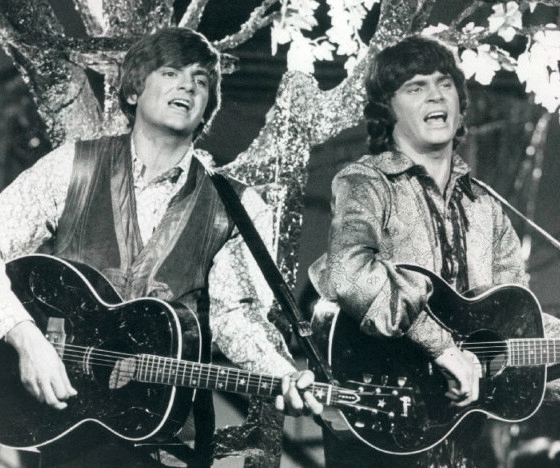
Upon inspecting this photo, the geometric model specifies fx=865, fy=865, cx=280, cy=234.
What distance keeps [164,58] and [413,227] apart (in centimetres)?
97

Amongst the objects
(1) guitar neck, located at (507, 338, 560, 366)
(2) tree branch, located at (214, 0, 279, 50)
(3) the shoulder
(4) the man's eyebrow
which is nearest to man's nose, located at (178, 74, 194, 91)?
(2) tree branch, located at (214, 0, 279, 50)

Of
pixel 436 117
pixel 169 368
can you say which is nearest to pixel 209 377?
pixel 169 368

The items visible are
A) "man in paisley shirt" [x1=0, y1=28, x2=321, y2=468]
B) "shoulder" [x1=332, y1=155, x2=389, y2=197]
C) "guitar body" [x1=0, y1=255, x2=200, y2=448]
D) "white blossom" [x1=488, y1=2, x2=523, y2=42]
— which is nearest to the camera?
"guitar body" [x1=0, y1=255, x2=200, y2=448]

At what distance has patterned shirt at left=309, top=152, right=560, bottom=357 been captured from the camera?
2.67m

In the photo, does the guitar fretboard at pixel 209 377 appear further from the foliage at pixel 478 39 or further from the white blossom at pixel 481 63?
the white blossom at pixel 481 63

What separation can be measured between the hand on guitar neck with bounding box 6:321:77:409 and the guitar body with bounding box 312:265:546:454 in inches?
30.7

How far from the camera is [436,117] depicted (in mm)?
2918

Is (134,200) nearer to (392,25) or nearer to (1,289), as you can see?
(1,289)

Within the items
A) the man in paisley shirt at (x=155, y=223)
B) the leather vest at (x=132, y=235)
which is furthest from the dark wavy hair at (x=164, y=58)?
the leather vest at (x=132, y=235)

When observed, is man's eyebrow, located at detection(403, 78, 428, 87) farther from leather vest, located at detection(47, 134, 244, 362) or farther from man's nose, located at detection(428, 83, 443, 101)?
leather vest, located at detection(47, 134, 244, 362)

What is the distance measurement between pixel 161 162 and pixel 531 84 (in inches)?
54.9

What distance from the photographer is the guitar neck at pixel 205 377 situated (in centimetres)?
248

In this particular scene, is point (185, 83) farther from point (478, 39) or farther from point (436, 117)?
point (478, 39)

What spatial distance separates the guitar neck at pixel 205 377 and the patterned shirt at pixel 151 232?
0.27ft
